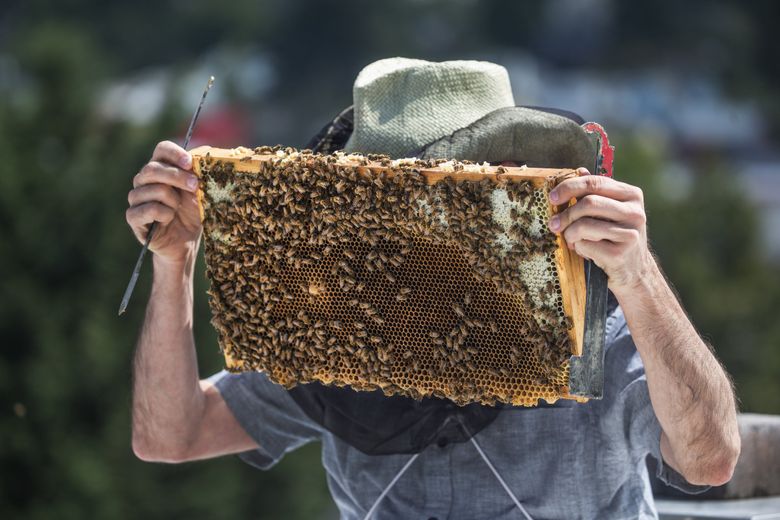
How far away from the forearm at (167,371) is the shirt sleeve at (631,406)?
3.81 feet

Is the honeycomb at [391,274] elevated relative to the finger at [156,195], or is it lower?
lower

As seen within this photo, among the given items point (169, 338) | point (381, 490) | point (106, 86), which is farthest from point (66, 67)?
point (381, 490)

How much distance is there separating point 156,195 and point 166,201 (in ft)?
0.10

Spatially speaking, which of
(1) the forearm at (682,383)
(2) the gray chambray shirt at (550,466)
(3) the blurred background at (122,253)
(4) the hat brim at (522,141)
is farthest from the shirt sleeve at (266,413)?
(3) the blurred background at (122,253)

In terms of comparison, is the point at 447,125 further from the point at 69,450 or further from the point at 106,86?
the point at 106,86

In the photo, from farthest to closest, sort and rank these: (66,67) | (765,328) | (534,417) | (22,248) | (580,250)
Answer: (765,328)
(66,67)
(22,248)
(534,417)
(580,250)

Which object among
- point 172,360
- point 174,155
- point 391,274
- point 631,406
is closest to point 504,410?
point 631,406

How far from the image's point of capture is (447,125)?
2715mm

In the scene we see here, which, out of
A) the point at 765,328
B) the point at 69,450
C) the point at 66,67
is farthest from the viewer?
the point at 765,328

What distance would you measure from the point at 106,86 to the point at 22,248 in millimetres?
1640

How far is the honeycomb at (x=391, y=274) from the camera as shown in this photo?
237cm

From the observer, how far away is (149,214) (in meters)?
2.65

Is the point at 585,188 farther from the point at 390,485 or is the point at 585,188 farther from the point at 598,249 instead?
the point at 390,485

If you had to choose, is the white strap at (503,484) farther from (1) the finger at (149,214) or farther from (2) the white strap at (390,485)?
(1) the finger at (149,214)
